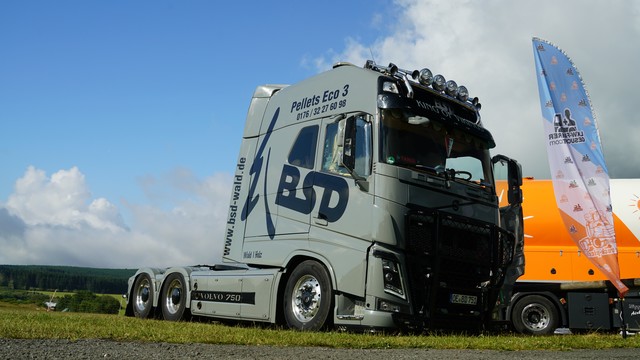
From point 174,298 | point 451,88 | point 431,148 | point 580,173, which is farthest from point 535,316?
point 174,298

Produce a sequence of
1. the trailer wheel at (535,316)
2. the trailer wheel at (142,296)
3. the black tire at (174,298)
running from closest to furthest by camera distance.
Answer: the black tire at (174,298) → the trailer wheel at (142,296) → the trailer wheel at (535,316)

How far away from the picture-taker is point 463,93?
10188mm

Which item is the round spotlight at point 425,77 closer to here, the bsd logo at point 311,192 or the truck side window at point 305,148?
the truck side window at point 305,148

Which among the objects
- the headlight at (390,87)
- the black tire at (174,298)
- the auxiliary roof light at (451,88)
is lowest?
the black tire at (174,298)

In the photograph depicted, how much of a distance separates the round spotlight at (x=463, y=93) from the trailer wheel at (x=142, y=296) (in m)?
6.98

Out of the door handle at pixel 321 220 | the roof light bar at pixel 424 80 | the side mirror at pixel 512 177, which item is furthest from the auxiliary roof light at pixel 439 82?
the door handle at pixel 321 220

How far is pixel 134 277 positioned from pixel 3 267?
92.2 meters

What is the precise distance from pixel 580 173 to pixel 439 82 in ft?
8.98

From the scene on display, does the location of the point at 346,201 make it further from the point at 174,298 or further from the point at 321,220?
the point at 174,298

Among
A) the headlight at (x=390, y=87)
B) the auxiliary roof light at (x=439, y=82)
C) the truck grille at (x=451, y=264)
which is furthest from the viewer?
the auxiliary roof light at (x=439, y=82)

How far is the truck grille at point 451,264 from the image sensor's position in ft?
28.0

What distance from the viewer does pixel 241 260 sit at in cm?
1061

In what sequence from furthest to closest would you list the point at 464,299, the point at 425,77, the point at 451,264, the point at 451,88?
the point at 451,88 → the point at 425,77 → the point at 464,299 → the point at 451,264

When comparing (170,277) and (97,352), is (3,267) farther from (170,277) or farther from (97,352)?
(97,352)
